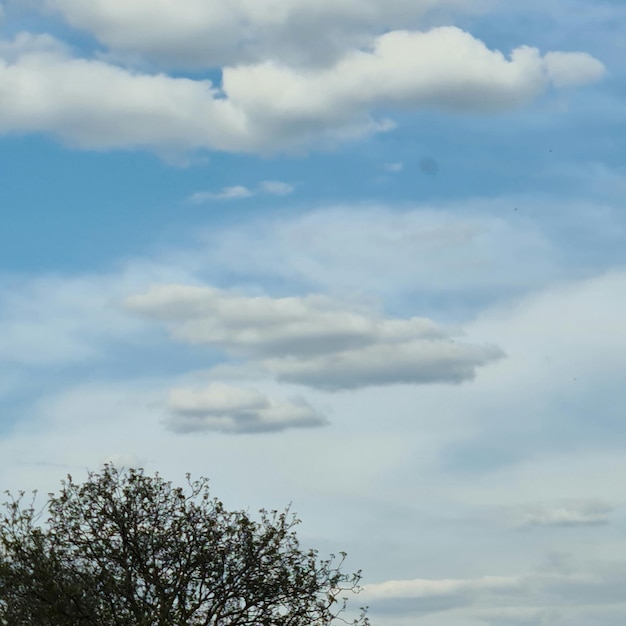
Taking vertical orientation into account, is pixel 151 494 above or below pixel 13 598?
above

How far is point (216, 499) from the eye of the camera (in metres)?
47.3

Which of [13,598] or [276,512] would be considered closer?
[13,598]

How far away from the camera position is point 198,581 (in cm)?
4597

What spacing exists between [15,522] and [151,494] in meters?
5.07

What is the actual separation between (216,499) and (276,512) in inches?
92.4

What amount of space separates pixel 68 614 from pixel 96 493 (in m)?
4.93

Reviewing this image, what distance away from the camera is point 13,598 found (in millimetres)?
44062

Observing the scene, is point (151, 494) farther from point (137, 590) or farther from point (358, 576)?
point (358, 576)

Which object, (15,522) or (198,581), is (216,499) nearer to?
(198,581)

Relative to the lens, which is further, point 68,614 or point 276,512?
point 276,512

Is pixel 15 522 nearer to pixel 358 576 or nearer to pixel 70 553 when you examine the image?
pixel 70 553

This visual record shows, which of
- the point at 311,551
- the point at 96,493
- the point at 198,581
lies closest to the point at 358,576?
the point at 311,551

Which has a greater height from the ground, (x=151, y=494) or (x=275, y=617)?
(x=151, y=494)

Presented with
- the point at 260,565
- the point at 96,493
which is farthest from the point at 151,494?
the point at 260,565
